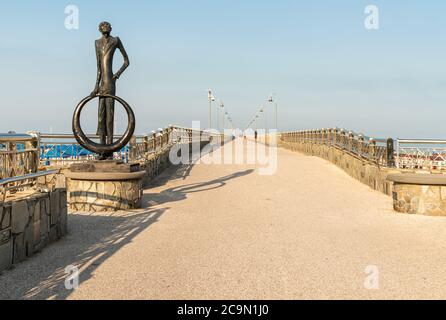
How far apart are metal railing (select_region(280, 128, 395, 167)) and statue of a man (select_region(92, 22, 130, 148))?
330 inches

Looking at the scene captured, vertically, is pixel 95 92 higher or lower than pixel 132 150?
higher

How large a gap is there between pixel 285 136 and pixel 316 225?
39948mm

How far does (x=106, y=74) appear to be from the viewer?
33.8ft

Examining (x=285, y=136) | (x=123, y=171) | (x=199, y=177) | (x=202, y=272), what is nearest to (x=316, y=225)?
(x=202, y=272)

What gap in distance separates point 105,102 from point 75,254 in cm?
531

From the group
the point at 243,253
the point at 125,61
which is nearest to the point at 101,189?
the point at 125,61

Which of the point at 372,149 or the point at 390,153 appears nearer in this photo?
the point at 390,153

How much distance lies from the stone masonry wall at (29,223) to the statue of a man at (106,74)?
141 inches

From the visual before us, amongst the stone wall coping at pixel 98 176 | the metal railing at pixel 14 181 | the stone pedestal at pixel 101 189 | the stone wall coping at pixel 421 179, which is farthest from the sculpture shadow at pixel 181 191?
the stone wall coping at pixel 421 179

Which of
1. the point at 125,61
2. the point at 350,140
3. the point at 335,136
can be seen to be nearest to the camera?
the point at 125,61

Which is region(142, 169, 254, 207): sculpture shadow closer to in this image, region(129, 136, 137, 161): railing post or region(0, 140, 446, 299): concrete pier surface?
region(0, 140, 446, 299): concrete pier surface

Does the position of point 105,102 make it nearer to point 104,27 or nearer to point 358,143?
point 104,27

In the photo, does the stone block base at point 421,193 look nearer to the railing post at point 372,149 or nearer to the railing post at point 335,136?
the railing post at point 372,149

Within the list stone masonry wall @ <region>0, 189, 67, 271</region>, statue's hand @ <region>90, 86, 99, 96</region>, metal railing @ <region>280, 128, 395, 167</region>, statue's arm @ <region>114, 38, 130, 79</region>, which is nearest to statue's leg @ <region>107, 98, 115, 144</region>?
statue's hand @ <region>90, 86, 99, 96</region>
